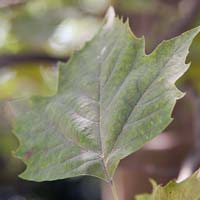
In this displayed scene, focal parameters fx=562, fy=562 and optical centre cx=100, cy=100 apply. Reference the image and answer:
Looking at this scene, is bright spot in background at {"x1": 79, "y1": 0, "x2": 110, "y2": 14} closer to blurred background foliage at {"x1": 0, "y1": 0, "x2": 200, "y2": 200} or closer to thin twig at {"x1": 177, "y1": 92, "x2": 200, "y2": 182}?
blurred background foliage at {"x1": 0, "y1": 0, "x2": 200, "y2": 200}

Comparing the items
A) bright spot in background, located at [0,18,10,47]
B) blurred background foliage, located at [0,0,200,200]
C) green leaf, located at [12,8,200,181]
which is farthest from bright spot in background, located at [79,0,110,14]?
green leaf, located at [12,8,200,181]

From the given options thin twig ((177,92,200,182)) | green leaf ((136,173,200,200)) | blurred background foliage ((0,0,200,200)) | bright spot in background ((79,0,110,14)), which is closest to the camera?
green leaf ((136,173,200,200))

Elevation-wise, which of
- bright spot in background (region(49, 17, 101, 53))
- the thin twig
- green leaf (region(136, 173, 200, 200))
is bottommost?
bright spot in background (region(49, 17, 101, 53))

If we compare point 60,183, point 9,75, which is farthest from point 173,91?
point 60,183

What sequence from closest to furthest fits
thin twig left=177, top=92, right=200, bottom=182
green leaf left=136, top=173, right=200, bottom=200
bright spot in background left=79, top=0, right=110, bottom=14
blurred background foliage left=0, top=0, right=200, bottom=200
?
green leaf left=136, top=173, right=200, bottom=200 < thin twig left=177, top=92, right=200, bottom=182 < blurred background foliage left=0, top=0, right=200, bottom=200 < bright spot in background left=79, top=0, right=110, bottom=14

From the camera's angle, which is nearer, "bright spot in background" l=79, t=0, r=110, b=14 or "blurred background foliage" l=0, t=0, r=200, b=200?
"blurred background foliage" l=0, t=0, r=200, b=200

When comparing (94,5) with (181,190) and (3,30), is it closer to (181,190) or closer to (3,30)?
(3,30)

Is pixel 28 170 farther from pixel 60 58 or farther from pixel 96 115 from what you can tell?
pixel 60 58
